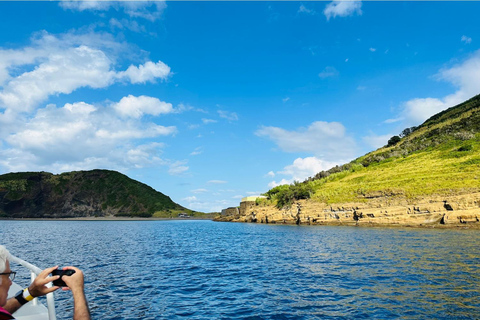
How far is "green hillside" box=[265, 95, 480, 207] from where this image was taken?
55031mm

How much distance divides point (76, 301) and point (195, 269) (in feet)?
68.4

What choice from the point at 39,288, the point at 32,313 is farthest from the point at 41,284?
the point at 32,313

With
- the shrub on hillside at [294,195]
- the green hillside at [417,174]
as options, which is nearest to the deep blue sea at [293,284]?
the green hillside at [417,174]

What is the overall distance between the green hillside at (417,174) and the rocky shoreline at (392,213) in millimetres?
2272

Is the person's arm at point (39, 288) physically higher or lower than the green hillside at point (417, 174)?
lower

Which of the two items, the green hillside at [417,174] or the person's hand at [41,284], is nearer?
the person's hand at [41,284]

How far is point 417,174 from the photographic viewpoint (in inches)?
2549

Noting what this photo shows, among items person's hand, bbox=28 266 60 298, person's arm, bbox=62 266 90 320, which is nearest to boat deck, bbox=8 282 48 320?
person's hand, bbox=28 266 60 298

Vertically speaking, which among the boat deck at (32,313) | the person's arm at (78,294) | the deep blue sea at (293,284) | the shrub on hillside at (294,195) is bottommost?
the deep blue sea at (293,284)

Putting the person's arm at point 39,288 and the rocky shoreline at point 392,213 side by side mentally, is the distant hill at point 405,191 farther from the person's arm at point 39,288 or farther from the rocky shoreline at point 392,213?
the person's arm at point 39,288

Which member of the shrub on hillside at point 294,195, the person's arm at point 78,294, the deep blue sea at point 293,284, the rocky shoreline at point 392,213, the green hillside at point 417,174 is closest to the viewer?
the person's arm at point 78,294

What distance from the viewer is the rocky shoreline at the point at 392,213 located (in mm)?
45625

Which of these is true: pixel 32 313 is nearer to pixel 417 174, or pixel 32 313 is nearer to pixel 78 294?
pixel 78 294

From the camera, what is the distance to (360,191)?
6812 centimetres
